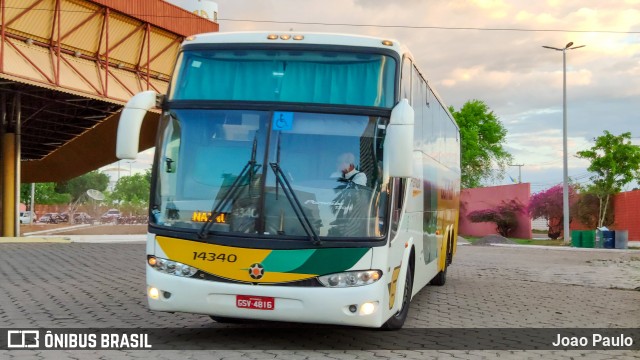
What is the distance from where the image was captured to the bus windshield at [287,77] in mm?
8227

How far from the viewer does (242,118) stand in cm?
810

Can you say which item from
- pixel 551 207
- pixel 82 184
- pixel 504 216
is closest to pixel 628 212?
pixel 551 207

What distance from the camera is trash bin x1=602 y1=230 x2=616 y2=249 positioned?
37.3 meters

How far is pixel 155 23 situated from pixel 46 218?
172 feet

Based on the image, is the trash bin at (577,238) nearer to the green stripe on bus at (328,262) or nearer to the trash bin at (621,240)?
the trash bin at (621,240)

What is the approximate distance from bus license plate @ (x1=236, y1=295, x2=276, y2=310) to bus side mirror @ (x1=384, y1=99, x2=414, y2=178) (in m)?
1.67

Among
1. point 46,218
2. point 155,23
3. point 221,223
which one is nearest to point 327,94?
point 221,223

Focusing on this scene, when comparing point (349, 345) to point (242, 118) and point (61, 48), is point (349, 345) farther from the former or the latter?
point (61, 48)

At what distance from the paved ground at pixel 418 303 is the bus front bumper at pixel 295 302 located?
0.40 m

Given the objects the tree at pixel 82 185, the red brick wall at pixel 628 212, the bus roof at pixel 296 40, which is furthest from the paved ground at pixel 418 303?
the tree at pixel 82 185

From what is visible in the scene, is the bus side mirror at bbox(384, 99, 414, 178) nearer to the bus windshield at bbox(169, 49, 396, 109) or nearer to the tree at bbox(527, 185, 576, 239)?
the bus windshield at bbox(169, 49, 396, 109)

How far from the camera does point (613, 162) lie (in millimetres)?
48812

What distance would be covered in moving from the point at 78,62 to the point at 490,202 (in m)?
34.3

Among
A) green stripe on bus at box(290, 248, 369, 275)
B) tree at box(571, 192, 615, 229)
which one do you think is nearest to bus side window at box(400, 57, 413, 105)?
green stripe on bus at box(290, 248, 369, 275)
